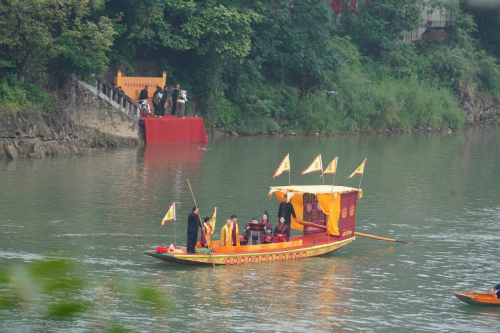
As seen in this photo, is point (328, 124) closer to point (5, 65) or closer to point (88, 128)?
point (88, 128)

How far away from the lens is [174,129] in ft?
142

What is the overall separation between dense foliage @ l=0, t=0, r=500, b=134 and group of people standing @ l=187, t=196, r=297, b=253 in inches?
765

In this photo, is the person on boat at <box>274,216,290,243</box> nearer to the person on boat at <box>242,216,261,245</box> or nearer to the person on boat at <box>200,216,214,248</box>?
the person on boat at <box>242,216,261,245</box>

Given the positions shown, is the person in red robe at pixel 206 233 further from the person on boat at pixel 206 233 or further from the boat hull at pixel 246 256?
the boat hull at pixel 246 256

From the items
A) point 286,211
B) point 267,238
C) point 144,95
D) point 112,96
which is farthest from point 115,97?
Result: point 267,238

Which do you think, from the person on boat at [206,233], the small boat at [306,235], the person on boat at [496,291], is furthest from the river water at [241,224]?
the person on boat at [206,233]

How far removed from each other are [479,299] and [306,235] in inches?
264

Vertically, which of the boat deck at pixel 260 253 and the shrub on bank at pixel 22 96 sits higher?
the shrub on bank at pixel 22 96

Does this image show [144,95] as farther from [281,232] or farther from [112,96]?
[281,232]

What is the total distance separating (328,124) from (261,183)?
A: 2004 cm

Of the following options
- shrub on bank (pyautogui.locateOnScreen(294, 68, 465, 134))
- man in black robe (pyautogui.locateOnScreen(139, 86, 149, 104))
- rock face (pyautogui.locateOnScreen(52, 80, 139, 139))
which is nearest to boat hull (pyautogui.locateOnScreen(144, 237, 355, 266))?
rock face (pyautogui.locateOnScreen(52, 80, 139, 139))

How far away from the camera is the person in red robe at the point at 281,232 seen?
20953mm

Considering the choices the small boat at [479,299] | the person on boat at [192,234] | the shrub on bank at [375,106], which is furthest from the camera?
the shrub on bank at [375,106]

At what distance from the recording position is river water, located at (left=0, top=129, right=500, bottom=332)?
52.5 ft
